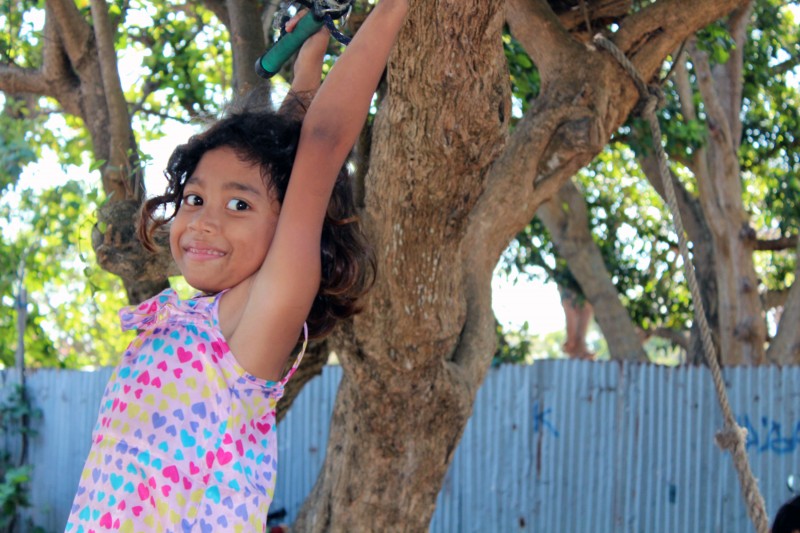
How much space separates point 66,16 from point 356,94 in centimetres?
283

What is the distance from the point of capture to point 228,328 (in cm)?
187

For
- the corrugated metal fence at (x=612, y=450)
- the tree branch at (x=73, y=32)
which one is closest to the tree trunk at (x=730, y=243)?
the corrugated metal fence at (x=612, y=450)

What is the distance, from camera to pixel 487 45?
253 centimetres

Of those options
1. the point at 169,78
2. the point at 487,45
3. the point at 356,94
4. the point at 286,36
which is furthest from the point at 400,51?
the point at 169,78

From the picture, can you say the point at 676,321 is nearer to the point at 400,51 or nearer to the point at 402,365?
the point at 402,365

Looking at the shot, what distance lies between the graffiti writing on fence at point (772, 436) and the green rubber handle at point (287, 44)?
16.4ft

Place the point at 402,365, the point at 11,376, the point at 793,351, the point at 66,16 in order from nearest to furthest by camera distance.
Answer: the point at 402,365 < the point at 66,16 < the point at 793,351 < the point at 11,376

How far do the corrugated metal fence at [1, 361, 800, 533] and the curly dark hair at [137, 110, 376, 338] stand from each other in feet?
16.6

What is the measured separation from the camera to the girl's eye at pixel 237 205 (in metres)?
1.90

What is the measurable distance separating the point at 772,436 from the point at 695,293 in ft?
10.1

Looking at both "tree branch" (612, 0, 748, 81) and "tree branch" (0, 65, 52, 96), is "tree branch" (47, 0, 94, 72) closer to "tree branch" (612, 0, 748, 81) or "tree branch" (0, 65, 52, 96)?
"tree branch" (0, 65, 52, 96)

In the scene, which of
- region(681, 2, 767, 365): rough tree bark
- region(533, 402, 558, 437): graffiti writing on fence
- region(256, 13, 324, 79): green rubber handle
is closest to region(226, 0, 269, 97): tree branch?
region(256, 13, 324, 79): green rubber handle

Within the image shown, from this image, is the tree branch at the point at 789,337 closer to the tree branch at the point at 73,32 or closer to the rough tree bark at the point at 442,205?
the rough tree bark at the point at 442,205

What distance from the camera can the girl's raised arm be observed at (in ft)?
6.00
